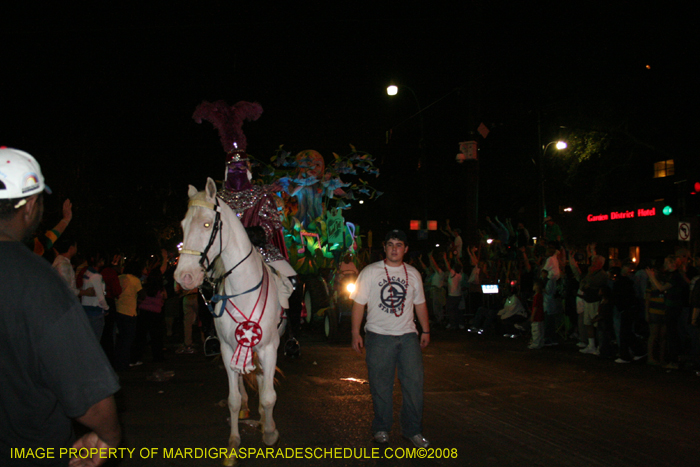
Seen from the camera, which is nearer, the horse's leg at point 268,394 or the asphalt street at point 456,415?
the asphalt street at point 456,415

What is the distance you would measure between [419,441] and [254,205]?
3.52 m

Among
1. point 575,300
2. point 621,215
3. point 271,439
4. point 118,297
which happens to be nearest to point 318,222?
point 118,297

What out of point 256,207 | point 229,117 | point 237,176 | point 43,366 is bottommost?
point 43,366

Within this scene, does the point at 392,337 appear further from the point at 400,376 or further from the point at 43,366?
the point at 43,366

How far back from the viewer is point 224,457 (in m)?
5.10

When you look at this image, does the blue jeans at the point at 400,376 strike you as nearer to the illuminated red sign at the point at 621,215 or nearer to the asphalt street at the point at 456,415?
the asphalt street at the point at 456,415

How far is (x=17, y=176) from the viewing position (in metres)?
1.98

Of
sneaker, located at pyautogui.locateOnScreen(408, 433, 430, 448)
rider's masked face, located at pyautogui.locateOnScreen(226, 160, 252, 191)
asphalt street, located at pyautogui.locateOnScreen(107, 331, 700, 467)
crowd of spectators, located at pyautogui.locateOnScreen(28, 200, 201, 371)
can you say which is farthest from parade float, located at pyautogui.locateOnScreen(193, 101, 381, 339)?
sneaker, located at pyautogui.locateOnScreen(408, 433, 430, 448)

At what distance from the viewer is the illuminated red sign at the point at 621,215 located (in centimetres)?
3231

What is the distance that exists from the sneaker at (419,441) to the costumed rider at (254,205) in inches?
79.1

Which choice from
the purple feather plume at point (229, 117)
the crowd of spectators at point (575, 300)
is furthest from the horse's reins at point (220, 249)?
the crowd of spectators at point (575, 300)

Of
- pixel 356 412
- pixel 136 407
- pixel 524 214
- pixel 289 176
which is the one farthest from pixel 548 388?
pixel 524 214

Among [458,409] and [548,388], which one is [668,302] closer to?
[548,388]

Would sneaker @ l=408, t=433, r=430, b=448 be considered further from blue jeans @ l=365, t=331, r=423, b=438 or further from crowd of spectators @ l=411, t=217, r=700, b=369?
crowd of spectators @ l=411, t=217, r=700, b=369
